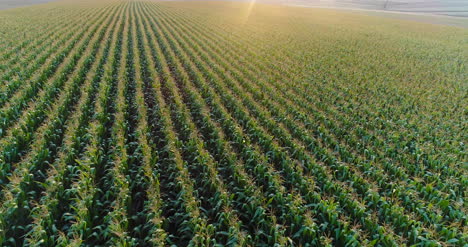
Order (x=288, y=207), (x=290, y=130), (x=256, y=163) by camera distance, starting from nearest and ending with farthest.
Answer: (x=288, y=207), (x=256, y=163), (x=290, y=130)

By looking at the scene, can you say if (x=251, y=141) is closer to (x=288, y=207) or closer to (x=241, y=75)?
(x=288, y=207)

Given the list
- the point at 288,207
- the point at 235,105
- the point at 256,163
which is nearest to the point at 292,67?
the point at 235,105

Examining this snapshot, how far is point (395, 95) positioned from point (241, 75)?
6491mm

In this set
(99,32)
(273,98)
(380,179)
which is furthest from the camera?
(99,32)

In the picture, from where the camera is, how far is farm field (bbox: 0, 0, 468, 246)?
4.18 meters

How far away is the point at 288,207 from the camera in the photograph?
4.70 metres

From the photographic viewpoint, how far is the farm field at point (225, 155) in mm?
4184

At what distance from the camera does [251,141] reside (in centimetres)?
707

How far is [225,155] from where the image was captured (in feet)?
19.7

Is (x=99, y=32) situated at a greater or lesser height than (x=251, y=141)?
greater

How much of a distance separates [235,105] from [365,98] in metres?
5.30

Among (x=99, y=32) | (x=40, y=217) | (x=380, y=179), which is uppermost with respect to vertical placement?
(x=99, y=32)

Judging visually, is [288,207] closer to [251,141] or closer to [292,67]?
[251,141]

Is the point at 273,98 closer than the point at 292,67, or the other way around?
the point at 273,98
